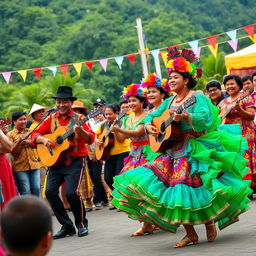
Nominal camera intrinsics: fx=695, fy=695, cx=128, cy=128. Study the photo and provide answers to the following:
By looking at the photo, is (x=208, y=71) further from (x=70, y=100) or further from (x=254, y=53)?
(x=70, y=100)

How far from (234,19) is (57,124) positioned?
84143mm

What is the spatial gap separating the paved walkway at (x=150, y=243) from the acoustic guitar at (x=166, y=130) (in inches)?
42.3

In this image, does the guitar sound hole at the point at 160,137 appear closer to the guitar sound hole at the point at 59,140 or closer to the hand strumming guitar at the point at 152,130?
the hand strumming guitar at the point at 152,130

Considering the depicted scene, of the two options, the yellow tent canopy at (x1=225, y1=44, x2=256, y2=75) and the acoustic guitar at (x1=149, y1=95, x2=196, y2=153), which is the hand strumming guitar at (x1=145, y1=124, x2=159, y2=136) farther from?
the yellow tent canopy at (x1=225, y1=44, x2=256, y2=75)

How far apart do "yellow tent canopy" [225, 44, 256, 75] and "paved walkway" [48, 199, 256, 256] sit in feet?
25.0

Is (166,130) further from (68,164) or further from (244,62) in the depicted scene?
(244,62)

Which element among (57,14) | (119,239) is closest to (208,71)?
(119,239)

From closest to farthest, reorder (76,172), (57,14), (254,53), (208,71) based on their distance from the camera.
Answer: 1. (76,172)
2. (254,53)
3. (208,71)
4. (57,14)

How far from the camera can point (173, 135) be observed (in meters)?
7.29

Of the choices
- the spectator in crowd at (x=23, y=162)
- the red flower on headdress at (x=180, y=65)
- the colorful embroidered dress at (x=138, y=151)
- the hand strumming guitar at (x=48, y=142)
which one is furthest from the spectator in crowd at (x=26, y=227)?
the spectator in crowd at (x=23, y=162)

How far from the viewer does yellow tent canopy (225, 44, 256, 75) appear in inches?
666

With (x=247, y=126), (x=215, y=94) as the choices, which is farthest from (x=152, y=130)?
(x=215, y=94)

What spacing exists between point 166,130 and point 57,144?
2.15 m

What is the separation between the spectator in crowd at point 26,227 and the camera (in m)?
2.96
